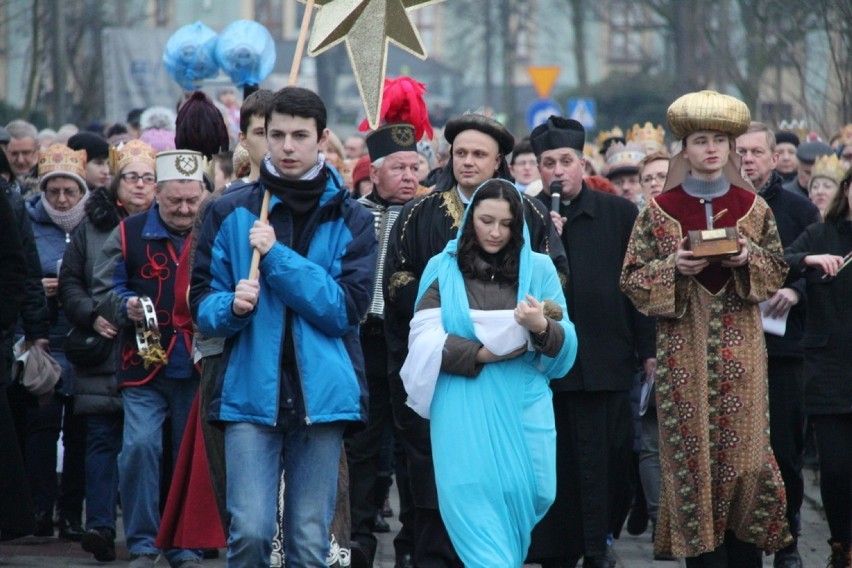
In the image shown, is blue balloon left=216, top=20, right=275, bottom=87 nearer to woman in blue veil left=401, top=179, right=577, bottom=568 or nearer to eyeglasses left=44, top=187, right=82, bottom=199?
eyeglasses left=44, top=187, right=82, bottom=199

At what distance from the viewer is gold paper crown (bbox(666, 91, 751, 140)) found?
27.2ft

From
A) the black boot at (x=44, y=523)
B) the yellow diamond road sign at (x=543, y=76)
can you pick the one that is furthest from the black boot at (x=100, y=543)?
the yellow diamond road sign at (x=543, y=76)

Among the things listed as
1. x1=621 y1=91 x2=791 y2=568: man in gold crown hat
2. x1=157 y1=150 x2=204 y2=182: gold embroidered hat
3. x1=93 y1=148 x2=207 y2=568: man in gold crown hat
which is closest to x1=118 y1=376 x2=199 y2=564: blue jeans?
x1=93 y1=148 x2=207 y2=568: man in gold crown hat

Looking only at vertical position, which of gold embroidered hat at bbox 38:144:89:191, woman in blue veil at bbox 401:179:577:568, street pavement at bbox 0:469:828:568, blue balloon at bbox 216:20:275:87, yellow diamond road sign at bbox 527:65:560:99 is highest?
yellow diamond road sign at bbox 527:65:560:99

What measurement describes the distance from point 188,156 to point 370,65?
72.3 inches

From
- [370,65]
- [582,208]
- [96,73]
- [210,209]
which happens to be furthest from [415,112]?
[96,73]

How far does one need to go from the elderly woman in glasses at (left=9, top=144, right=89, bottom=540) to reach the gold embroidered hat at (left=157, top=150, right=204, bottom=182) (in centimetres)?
153

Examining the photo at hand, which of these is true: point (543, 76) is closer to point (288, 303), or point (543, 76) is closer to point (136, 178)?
point (136, 178)

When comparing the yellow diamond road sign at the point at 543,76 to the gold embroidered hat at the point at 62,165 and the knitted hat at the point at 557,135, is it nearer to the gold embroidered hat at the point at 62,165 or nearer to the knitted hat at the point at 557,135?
the gold embroidered hat at the point at 62,165

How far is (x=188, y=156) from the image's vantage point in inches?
368

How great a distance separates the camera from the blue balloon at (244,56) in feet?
49.5

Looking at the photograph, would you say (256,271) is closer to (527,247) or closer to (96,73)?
(527,247)

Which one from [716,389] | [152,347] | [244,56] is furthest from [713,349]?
[244,56]

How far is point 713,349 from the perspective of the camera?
8242 mm
